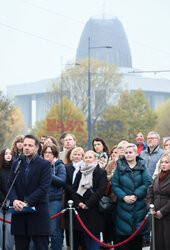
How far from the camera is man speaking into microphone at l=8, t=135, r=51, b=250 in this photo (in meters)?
8.29

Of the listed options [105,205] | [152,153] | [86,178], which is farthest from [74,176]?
[152,153]

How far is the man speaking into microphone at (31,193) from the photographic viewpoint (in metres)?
8.29

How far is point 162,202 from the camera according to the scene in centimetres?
888

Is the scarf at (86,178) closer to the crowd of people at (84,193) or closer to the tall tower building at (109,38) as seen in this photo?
the crowd of people at (84,193)

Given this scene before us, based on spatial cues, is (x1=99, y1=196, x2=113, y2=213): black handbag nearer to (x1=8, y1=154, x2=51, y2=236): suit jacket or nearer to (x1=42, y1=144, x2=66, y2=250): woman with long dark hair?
(x1=42, y1=144, x2=66, y2=250): woman with long dark hair

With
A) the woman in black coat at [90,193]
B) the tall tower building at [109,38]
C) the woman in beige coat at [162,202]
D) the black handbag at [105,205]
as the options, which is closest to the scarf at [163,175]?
the woman in beige coat at [162,202]

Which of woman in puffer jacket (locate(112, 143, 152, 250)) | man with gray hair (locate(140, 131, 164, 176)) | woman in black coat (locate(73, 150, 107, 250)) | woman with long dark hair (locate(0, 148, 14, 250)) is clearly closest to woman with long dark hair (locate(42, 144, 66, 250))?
woman in black coat (locate(73, 150, 107, 250))

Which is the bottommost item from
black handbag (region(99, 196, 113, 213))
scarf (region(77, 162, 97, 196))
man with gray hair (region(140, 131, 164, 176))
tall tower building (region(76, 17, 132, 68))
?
black handbag (region(99, 196, 113, 213))

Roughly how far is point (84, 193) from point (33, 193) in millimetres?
1656

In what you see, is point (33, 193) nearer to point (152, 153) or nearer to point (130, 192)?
point (130, 192)

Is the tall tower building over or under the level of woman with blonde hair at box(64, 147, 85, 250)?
over

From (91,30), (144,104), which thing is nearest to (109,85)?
(144,104)

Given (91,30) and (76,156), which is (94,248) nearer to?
(76,156)

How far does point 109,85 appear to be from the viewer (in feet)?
180
